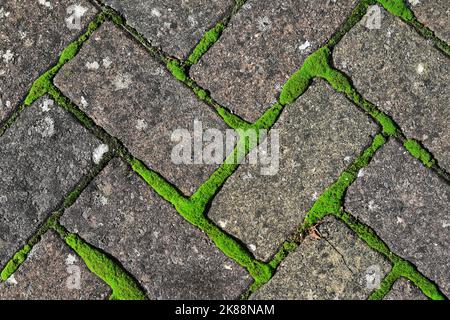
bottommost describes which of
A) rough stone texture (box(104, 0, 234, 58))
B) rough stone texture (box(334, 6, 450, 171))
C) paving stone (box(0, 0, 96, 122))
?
paving stone (box(0, 0, 96, 122))

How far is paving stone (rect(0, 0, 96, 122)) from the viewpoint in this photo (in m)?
2.14

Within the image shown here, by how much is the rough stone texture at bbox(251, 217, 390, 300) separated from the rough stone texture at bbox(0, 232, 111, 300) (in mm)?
648

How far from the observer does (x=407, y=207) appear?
2.07 m

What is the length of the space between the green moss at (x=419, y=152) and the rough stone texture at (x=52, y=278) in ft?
4.13

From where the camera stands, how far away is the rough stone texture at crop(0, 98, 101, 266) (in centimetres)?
211

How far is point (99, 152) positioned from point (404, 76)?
1203 mm

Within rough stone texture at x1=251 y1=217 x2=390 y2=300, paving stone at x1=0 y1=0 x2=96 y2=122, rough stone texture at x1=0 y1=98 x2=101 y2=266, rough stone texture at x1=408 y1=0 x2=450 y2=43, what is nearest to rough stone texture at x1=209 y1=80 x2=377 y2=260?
rough stone texture at x1=251 y1=217 x2=390 y2=300

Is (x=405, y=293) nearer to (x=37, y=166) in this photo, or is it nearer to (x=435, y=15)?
(x=435, y=15)

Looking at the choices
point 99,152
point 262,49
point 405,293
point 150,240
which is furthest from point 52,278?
point 405,293

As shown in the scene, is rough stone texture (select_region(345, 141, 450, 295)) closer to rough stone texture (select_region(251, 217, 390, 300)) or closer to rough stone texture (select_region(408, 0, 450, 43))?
rough stone texture (select_region(251, 217, 390, 300))

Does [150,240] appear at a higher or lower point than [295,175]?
lower

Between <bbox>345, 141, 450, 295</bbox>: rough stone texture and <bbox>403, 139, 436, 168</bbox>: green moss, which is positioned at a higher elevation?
<bbox>403, 139, 436, 168</bbox>: green moss

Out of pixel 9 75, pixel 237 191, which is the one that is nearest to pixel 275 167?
pixel 237 191
